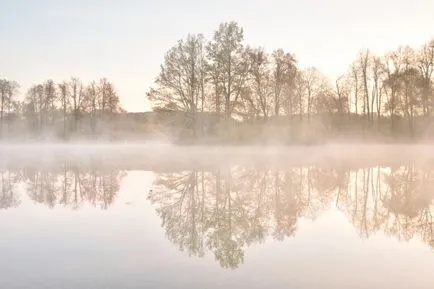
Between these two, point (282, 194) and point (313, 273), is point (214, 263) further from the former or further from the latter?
point (282, 194)

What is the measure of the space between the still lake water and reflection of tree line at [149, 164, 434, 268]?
3cm

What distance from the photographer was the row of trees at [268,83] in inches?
1602

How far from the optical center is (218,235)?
289 inches

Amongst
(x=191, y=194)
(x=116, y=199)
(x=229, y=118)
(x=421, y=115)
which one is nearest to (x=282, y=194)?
(x=191, y=194)

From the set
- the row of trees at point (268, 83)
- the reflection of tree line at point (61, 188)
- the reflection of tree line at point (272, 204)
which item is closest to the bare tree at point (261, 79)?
the row of trees at point (268, 83)

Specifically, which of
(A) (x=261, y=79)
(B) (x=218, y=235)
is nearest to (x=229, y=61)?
(A) (x=261, y=79)

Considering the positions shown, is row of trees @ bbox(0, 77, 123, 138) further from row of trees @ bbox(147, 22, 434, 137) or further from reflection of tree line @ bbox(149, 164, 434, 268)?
reflection of tree line @ bbox(149, 164, 434, 268)

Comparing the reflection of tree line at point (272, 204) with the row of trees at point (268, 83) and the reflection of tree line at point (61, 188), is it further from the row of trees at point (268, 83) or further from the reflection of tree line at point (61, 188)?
the row of trees at point (268, 83)

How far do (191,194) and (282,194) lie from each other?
2.74 meters

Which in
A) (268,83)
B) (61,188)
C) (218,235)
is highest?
(268,83)

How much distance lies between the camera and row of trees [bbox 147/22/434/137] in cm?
4069

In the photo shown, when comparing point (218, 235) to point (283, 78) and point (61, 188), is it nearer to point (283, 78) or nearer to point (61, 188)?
point (61, 188)

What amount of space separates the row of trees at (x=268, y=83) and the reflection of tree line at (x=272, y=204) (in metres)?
23.7

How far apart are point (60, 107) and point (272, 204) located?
67086 mm
